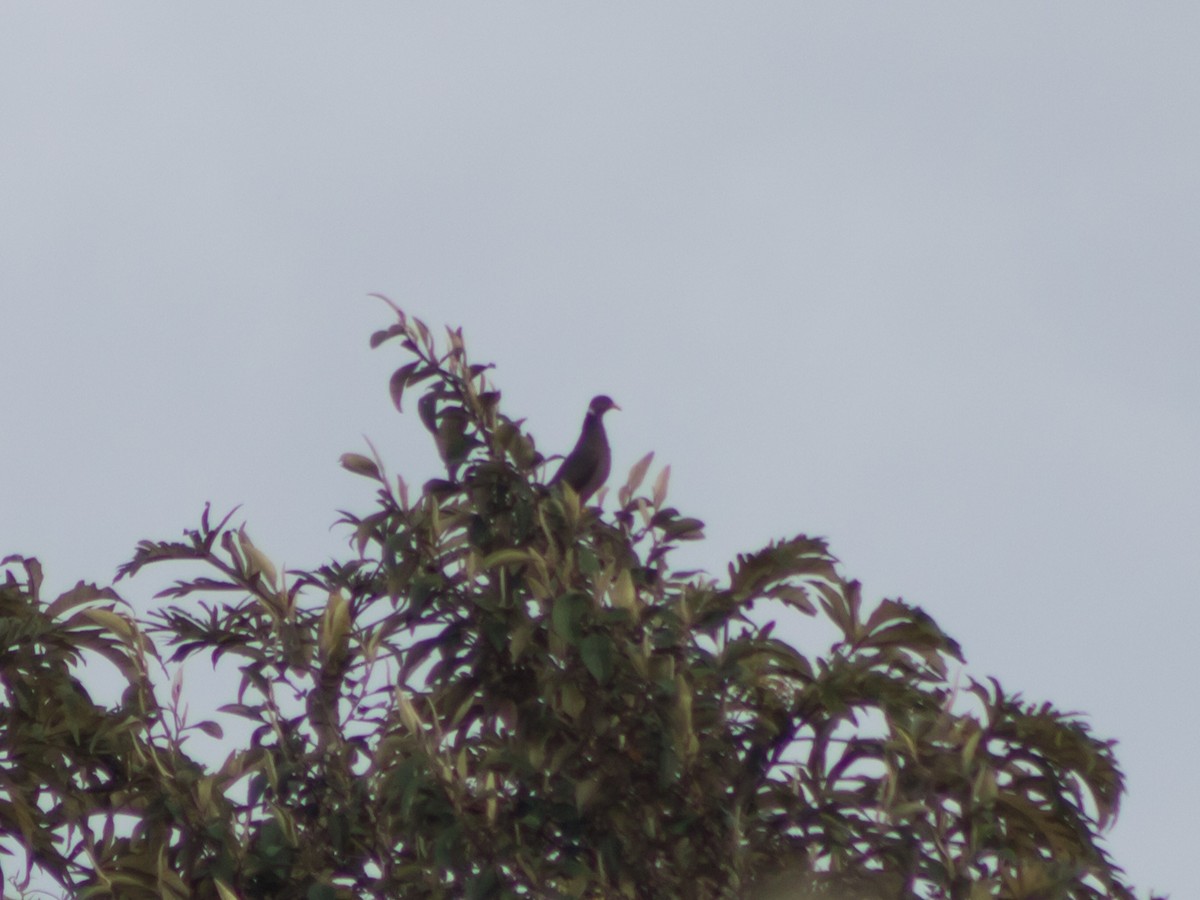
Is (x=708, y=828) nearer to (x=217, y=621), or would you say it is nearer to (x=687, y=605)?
(x=687, y=605)

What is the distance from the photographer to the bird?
9.03m

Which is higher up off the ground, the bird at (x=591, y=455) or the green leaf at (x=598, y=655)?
the bird at (x=591, y=455)

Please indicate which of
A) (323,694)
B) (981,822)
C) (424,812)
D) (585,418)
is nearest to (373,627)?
(323,694)

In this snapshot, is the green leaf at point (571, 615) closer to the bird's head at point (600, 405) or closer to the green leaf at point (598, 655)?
the green leaf at point (598, 655)

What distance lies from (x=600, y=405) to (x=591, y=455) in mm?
302

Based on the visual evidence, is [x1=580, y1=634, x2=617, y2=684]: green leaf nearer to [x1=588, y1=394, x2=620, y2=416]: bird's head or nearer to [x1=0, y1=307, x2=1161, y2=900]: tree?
[x1=0, y1=307, x2=1161, y2=900]: tree

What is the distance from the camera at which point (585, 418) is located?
9.09 metres

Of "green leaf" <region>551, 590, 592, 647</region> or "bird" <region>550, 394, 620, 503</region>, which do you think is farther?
"bird" <region>550, 394, 620, 503</region>

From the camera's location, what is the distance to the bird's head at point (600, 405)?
9.16 meters

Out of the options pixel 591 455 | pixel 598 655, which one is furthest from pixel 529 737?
pixel 591 455

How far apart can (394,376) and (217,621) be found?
82 cm

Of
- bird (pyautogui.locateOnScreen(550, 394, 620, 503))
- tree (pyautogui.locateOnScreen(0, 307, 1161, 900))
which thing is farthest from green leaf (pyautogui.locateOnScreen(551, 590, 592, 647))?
bird (pyautogui.locateOnScreen(550, 394, 620, 503))

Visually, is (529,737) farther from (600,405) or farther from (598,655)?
(600,405)

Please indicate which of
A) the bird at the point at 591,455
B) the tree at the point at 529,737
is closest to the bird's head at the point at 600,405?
the bird at the point at 591,455
